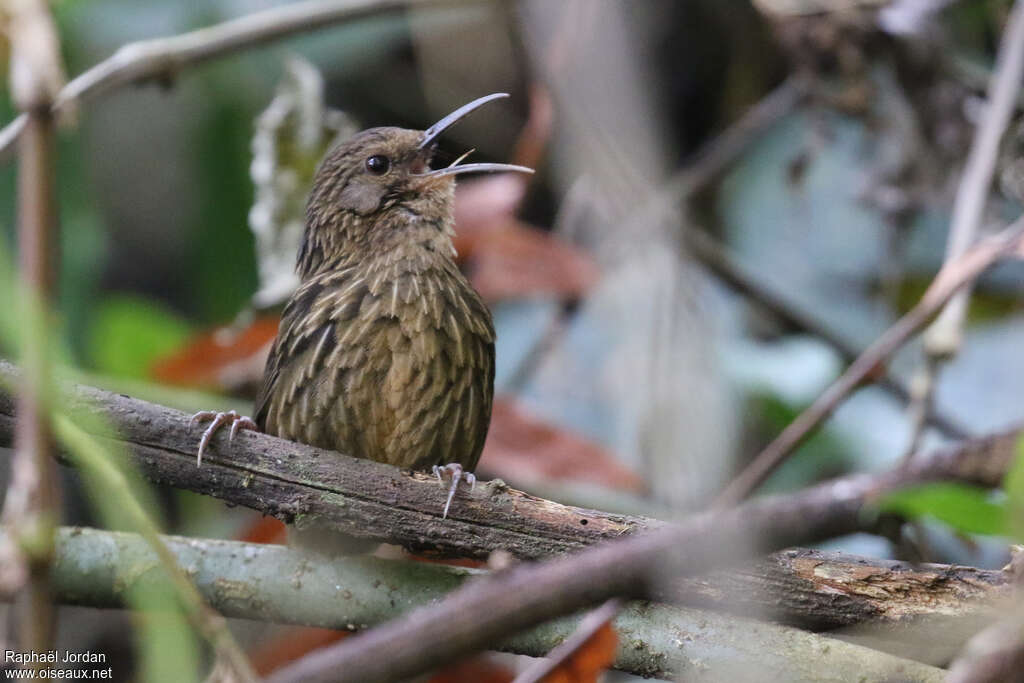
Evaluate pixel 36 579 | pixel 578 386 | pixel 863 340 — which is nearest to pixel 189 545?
pixel 36 579

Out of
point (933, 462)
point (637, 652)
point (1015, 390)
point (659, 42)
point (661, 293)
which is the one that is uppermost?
point (659, 42)

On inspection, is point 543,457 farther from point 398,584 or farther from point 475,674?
point 398,584

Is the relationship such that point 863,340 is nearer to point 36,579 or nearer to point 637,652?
point 637,652

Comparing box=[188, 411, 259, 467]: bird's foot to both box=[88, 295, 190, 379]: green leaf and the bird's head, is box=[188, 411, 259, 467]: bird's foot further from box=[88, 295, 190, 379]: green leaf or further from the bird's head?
box=[88, 295, 190, 379]: green leaf

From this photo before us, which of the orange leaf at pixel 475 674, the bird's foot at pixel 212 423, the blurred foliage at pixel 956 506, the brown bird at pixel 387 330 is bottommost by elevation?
the orange leaf at pixel 475 674

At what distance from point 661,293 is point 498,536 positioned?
72.9 inches

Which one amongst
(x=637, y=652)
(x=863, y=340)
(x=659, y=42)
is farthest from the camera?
(x=659, y=42)

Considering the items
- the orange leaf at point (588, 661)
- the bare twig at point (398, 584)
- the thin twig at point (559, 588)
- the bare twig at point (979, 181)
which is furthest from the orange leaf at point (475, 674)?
the thin twig at point (559, 588)

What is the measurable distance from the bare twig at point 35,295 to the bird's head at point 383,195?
2393mm

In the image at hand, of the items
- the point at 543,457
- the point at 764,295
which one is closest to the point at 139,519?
the point at 543,457

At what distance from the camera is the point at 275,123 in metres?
4.11

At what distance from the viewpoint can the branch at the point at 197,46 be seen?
2.96 metres

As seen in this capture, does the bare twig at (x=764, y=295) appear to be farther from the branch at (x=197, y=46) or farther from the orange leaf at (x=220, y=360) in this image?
the orange leaf at (x=220, y=360)

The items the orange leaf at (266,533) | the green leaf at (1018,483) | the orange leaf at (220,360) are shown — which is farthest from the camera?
the orange leaf at (220,360)
